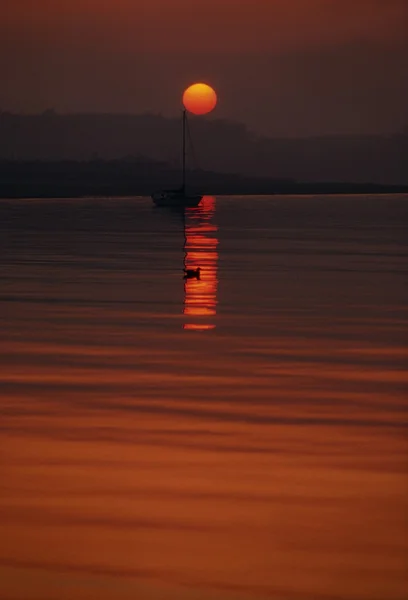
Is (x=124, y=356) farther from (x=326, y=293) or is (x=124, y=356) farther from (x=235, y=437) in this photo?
(x=326, y=293)

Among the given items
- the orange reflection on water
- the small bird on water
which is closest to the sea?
the orange reflection on water

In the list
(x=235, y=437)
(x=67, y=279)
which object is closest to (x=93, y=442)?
(x=235, y=437)

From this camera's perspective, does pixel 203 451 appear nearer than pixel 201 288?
Yes

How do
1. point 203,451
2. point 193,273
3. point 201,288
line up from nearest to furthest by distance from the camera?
point 203,451
point 201,288
point 193,273

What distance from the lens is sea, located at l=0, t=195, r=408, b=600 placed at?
8055 mm

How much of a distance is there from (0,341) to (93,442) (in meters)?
7.45

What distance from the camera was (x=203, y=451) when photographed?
11.1 m

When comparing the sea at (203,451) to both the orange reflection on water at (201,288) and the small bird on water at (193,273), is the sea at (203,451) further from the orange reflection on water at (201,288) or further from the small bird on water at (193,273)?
the small bird on water at (193,273)

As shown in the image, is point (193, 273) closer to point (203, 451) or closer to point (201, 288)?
point (201, 288)

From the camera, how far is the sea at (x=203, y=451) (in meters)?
8.05

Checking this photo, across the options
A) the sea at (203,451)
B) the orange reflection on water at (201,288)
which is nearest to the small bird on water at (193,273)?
the orange reflection on water at (201,288)

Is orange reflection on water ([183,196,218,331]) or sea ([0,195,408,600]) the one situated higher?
orange reflection on water ([183,196,218,331])

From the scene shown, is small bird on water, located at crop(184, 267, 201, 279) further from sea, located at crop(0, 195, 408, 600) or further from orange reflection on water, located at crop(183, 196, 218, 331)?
sea, located at crop(0, 195, 408, 600)

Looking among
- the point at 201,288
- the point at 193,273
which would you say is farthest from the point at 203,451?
the point at 193,273
